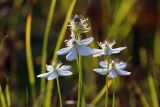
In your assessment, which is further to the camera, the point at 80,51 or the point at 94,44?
the point at 94,44

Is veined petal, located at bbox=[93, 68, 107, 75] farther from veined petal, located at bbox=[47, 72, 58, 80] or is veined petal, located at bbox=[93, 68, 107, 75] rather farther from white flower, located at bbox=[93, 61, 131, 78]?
veined petal, located at bbox=[47, 72, 58, 80]

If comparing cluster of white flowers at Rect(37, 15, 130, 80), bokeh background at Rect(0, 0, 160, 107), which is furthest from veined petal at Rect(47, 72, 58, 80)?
bokeh background at Rect(0, 0, 160, 107)

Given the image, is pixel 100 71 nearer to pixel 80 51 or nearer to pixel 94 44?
pixel 80 51

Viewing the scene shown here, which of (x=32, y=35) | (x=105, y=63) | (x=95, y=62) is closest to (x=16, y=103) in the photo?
(x=95, y=62)

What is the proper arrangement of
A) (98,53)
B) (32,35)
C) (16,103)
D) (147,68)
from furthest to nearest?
(32,35), (147,68), (16,103), (98,53)

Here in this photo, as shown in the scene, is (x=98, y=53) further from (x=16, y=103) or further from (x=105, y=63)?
(x=16, y=103)

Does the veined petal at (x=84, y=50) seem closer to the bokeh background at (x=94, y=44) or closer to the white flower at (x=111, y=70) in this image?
the white flower at (x=111, y=70)

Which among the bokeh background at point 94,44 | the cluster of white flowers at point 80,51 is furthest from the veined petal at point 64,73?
the bokeh background at point 94,44

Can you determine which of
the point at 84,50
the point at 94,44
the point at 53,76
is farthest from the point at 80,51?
the point at 94,44

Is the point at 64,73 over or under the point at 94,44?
under
